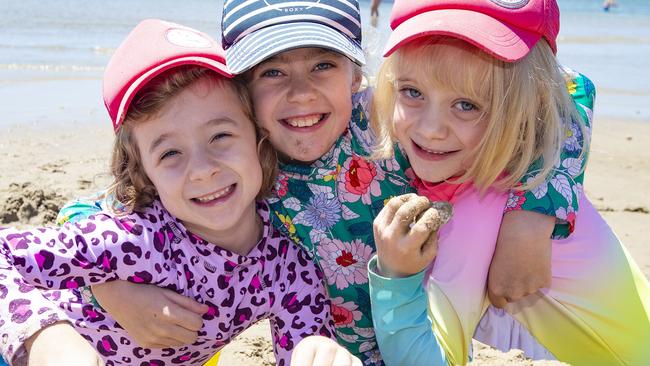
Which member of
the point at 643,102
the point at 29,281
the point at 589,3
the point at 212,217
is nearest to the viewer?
the point at 29,281

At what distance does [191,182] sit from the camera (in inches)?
90.7

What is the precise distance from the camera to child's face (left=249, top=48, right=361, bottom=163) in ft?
7.97

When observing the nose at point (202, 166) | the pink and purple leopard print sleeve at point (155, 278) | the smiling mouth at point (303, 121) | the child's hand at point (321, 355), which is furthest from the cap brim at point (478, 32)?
the child's hand at point (321, 355)

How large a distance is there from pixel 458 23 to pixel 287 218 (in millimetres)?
911

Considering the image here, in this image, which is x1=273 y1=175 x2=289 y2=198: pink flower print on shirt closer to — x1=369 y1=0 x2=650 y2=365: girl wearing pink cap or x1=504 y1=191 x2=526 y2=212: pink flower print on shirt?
x1=369 y1=0 x2=650 y2=365: girl wearing pink cap

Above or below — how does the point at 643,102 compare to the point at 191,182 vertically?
below

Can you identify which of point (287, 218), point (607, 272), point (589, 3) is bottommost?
point (589, 3)

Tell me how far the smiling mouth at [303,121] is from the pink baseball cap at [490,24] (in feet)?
1.21

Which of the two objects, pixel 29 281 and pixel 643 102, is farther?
pixel 643 102

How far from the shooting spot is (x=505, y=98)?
7.49 feet

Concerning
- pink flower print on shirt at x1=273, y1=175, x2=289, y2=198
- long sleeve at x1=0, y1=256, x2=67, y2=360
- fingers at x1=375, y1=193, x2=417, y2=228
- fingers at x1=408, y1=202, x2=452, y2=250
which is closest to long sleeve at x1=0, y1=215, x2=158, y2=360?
long sleeve at x1=0, y1=256, x2=67, y2=360

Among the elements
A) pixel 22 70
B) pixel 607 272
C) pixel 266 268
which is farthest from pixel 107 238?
pixel 22 70

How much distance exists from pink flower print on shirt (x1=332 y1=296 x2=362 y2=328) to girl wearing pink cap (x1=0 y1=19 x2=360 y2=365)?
0.08m

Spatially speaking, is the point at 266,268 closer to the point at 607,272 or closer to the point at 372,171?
the point at 372,171
